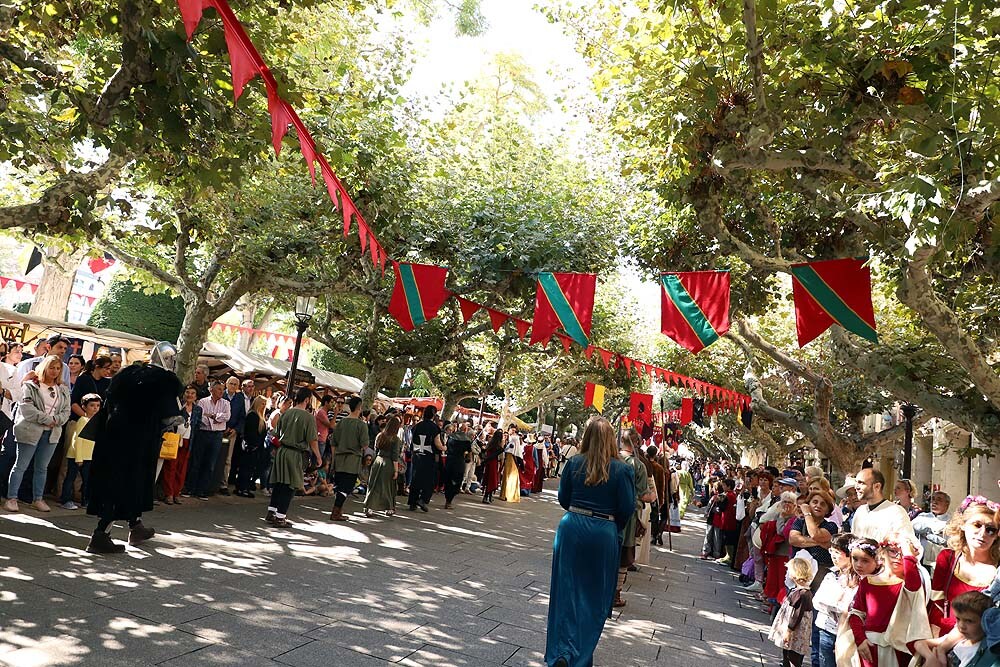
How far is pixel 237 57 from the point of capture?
13.0ft

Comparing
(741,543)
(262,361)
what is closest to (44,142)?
(741,543)

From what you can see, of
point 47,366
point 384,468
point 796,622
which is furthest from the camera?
point 384,468

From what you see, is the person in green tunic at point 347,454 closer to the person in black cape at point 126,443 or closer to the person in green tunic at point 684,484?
the person in black cape at point 126,443

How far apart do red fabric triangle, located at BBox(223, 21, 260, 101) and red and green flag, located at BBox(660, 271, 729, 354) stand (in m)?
6.91

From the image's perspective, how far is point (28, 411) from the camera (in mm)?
7887

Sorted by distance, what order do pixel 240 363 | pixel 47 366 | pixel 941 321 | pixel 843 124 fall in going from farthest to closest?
1. pixel 240 363
2. pixel 941 321
3. pixel 843 124
4. pixel 47 366

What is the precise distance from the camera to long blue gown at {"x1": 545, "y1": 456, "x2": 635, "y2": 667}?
521 centimetres

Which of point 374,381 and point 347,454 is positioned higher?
point 374,381

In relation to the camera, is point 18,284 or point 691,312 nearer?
point 691,312

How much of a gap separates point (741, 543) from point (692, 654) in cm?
652

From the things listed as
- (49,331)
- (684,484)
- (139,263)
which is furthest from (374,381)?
(684,484)

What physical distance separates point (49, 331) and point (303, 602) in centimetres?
1487

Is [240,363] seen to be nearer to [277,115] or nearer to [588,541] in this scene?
[277,115]

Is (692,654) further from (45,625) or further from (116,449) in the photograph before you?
(116,449)
